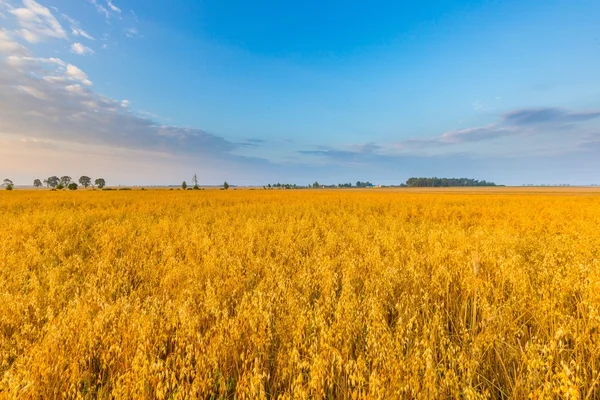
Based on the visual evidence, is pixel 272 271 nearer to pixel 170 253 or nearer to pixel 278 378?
pixel 278 378

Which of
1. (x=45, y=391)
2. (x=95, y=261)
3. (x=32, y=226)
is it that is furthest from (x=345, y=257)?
(x=32, y=226)

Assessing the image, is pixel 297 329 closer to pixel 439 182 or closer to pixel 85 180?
pixel 439 182

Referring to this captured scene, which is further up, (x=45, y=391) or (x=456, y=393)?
(x=456, y=393)

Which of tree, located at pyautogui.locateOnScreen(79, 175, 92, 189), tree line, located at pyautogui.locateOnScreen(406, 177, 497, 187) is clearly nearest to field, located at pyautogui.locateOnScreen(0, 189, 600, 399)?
tree line, located at pyautogui.locateOnScreen(406, 177, 497, 187)

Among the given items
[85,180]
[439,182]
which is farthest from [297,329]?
[85,180]

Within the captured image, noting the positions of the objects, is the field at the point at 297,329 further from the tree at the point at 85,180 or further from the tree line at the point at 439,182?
the tree at the point at 85,180

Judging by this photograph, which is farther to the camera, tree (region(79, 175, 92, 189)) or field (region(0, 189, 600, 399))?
tree (region(79, 175, 92, 189))

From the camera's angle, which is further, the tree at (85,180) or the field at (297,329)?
the tree at (85,180)

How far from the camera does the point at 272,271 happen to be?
4.43 m

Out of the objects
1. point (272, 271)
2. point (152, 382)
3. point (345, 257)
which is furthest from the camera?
point (345, 257)

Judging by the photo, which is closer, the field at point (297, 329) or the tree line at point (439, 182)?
the field at point (297, 329)

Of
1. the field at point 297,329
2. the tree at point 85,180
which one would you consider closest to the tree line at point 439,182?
the field at point 297,329

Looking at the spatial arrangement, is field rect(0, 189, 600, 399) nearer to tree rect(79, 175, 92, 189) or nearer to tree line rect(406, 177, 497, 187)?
tree line rect(406, 177, 497, 187)

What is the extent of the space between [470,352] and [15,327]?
504cm
